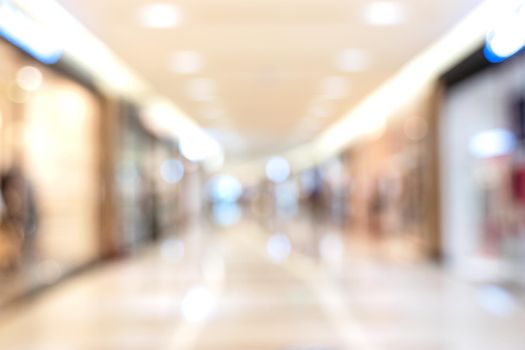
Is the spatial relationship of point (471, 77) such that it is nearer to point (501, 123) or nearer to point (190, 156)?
point (501, 123)

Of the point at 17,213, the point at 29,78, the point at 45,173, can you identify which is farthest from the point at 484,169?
the point at 17,213

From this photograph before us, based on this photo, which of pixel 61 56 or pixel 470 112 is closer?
pixel 61 56

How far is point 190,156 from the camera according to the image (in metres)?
26.5

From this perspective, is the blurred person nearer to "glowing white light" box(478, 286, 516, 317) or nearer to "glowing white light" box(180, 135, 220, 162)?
"glowing white light" box(478, 286, 516, 317)

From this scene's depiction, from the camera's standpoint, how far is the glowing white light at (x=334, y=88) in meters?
11.1

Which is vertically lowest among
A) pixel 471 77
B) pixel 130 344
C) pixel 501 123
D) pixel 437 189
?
pixel 130 344

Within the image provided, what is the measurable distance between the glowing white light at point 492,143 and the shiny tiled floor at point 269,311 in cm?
209

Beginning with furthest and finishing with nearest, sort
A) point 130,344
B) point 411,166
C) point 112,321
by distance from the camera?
point 411,166 < point 112,321 < point 130,344

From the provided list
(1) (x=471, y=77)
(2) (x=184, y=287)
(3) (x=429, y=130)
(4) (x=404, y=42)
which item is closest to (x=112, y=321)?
(2) (x=184, y=287)

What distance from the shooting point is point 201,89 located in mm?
11922

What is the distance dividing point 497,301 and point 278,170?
41.0m

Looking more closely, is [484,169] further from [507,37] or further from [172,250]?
[172,250]

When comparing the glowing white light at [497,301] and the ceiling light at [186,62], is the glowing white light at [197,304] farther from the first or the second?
the ceiling light at [186,62]

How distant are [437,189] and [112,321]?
6.84 meters
